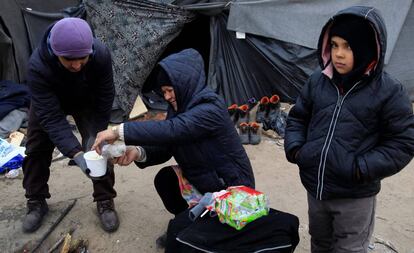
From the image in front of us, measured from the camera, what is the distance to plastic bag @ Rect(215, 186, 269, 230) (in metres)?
2.05

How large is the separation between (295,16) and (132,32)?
7.65ft

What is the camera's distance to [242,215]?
81.0 inches

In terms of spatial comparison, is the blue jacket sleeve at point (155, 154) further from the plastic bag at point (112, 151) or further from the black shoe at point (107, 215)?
the black shoe at point (107, 215)

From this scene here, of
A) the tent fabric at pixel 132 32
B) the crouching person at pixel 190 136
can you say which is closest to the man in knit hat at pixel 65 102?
the crouching person at pixel 190 136

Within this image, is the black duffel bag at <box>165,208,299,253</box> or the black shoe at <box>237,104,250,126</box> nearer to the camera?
the black duffel bag at <box>165,208,299,253</box>

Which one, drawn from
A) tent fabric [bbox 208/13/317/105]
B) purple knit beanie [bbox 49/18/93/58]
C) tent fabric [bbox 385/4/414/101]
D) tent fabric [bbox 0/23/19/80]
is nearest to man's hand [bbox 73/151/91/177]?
purple knit beanie [bbox 49/18/93/58]

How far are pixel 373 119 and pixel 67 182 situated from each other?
10.4ft

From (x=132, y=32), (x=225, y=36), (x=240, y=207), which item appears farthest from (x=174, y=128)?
(x=225, y=36)

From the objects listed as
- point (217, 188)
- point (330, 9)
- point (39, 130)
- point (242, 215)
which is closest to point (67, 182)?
point (39, 130)

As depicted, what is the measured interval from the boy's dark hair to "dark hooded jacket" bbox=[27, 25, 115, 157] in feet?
5.47

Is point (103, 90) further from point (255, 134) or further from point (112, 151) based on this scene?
point (255, 134)

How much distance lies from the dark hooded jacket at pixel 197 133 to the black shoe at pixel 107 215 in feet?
3.22

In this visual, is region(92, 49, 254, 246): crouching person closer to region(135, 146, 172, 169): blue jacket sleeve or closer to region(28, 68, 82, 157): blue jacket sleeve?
region(135, 146, 172, 169): blue jacket sleeve

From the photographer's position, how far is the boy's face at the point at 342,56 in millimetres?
2027
